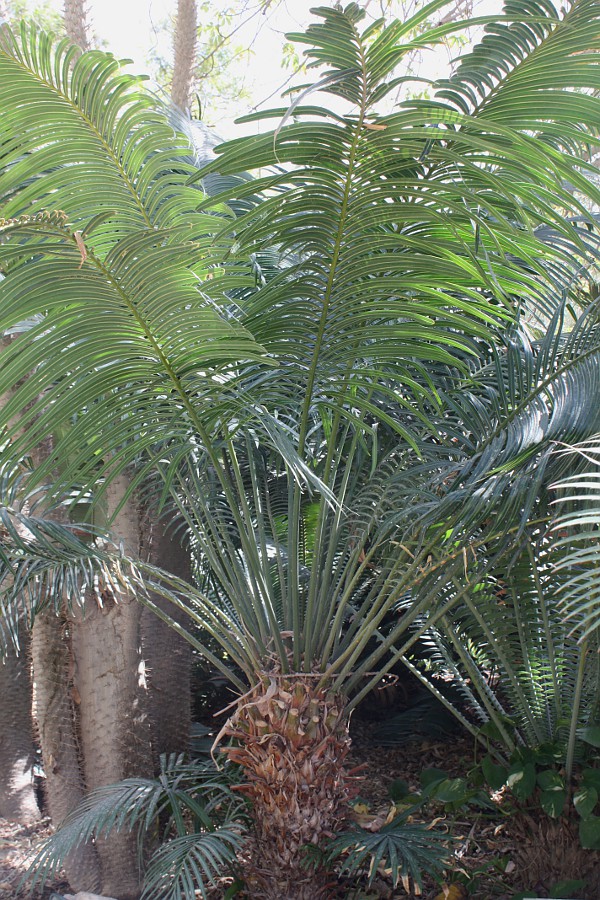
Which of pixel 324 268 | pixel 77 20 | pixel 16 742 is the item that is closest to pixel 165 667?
pixel 16 742

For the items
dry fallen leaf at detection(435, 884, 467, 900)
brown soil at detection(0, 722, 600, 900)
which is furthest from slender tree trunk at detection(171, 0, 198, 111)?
dry fallen leaf at detection(435, 884, 467, 900)

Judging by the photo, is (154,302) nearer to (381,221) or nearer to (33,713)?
(381,221)

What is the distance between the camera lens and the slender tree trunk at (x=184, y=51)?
4.81 metres

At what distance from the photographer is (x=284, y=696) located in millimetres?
2262

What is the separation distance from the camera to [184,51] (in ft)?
15.8

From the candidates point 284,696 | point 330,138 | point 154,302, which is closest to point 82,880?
point 284,696

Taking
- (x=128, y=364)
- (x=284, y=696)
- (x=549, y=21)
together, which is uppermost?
(x=549, y=21)

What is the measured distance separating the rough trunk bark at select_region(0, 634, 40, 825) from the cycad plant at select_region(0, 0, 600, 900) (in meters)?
1.29

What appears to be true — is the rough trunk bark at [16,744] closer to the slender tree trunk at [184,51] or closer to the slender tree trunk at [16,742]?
the slender tree trunk at [16,742]

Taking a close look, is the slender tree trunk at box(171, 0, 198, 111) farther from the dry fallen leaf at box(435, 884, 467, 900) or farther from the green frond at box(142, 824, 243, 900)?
the dry fallen leaf at box(435, 884, 467, 900)

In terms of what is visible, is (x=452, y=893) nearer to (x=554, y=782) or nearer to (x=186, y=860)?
(x=554, y=782)

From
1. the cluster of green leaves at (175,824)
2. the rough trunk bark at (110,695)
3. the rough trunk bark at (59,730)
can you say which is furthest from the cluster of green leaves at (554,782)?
the rough trunk bark at (59,730)

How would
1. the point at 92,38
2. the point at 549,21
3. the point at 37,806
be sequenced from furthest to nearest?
the point at 92,38 < the point at 37,806 < the point at 549,21

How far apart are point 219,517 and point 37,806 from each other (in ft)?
5.89
